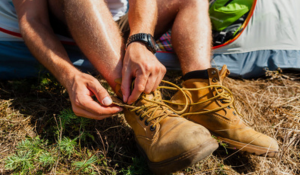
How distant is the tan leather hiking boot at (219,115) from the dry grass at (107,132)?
13 cm

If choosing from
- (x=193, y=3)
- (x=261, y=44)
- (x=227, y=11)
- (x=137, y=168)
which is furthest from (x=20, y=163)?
(x=261, y=44)

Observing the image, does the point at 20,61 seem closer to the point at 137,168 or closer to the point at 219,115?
the point at 137,168

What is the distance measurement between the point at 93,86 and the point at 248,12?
6.32 feet

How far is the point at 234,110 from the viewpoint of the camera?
1.54m

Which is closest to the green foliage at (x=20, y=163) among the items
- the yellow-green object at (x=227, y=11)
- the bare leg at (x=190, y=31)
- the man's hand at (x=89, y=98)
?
the man's hand at (x=89, y=98)

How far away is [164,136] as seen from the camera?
123 cm

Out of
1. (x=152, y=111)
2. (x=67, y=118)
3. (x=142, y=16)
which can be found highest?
(x=142, y=16)

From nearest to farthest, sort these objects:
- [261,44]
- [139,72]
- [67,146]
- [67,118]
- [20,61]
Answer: [139,72]
[67,146]
[67,118]
[20,61]
[261,44]

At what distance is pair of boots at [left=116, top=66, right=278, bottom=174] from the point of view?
1.14m

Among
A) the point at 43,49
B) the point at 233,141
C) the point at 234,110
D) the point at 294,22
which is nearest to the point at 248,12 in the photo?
the point at 294,22

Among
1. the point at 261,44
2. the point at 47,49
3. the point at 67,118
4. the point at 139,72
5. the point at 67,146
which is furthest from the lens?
the point at 261,44

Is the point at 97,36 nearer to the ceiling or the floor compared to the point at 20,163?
nearer to the ceiling

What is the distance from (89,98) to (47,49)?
610 millimetres

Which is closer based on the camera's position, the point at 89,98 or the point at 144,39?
the point at 89,98
